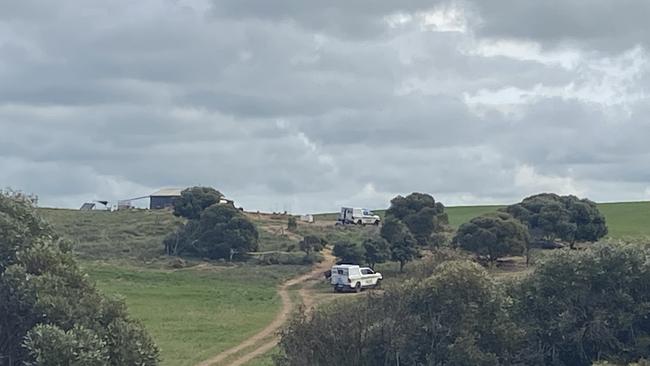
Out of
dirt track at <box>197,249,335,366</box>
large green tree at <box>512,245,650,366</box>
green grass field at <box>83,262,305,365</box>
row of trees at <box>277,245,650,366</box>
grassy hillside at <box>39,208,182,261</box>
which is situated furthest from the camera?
grassy hillside at <box>39,208,182,261</box>

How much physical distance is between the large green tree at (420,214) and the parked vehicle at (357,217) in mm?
18934

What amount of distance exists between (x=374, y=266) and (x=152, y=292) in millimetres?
17120

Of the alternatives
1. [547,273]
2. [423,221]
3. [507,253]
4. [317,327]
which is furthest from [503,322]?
[423,221]

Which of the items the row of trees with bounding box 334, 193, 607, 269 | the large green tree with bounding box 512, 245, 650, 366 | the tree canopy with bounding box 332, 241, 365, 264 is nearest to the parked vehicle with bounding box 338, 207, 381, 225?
the row of trees with bounding box 334, 193, 607, 269

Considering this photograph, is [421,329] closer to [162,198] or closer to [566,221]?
[566,221]

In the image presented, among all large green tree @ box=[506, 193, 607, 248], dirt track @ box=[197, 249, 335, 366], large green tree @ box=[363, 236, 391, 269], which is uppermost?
large green tree @ box=[506, 193, 607, 248]

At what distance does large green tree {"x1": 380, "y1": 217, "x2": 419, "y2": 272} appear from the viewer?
70750mm

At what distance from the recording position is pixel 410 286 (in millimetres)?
35281

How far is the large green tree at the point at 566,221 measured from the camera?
7625cm

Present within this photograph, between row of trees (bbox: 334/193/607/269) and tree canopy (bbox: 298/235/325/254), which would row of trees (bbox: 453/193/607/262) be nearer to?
row of trees (bbox: 334/193/607/269)

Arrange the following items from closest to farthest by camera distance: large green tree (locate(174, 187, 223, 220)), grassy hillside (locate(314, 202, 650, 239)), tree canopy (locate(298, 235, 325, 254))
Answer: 1. tree canopy (locate(298, 235, 325, 254))
2. large green tree (locate(174, 187, 223, 220))
3. grassy hillside (locate(314, 202, 650, 239))

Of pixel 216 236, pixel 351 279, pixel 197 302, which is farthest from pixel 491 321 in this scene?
pixel 216 236

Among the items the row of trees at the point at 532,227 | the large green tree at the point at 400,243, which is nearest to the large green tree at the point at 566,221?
the row of trees at the point at 532,227

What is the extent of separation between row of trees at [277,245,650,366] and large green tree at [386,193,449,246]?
4228 centimetres
